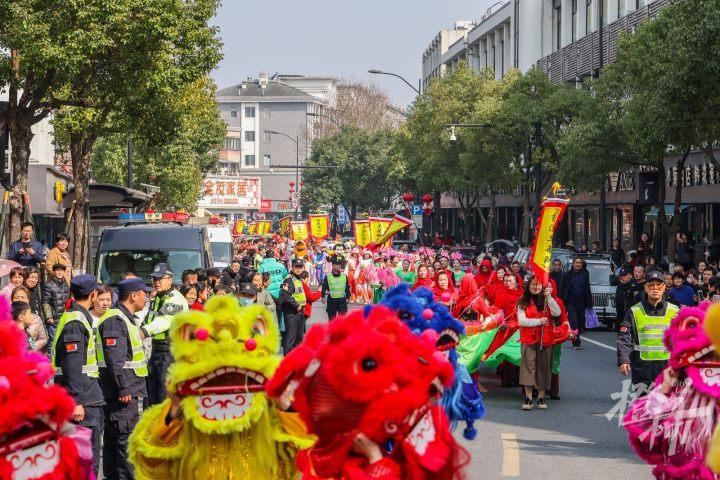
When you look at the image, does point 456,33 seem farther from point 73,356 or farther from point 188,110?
point 73,356

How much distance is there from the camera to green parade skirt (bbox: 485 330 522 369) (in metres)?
16.0

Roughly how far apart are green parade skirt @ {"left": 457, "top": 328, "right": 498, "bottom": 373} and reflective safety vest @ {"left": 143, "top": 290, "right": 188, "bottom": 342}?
4.05 metres

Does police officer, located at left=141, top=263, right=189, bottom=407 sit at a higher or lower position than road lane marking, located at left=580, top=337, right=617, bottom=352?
higher

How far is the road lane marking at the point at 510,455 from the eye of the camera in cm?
1077

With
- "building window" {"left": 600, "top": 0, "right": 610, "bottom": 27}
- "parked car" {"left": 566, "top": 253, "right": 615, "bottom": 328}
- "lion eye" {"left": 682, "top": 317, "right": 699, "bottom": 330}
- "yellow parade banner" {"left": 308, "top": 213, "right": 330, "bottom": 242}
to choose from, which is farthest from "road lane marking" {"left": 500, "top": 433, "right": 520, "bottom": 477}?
"building window" {"left": 600, "top": 0, "right": 610, "bottom": 27}

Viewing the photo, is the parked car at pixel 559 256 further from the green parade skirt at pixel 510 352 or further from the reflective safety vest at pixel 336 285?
the green parade skirt at pixel 510 352

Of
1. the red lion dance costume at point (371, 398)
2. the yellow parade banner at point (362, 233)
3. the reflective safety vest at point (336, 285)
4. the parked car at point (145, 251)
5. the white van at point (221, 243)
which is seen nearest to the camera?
the red lion dance costume at point (371, 398)

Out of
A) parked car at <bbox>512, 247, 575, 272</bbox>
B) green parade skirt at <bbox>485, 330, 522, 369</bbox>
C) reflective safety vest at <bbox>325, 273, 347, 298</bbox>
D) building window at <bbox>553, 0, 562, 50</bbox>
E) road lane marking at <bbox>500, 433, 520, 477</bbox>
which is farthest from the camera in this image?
building window at <bbox>553, 0, 562, 50</bbox>

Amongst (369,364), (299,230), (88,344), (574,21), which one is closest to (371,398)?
(369,364)

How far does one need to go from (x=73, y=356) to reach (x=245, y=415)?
9.12 feet

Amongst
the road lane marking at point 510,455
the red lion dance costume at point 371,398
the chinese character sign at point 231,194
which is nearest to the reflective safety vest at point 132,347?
the road lane marking at point 510,455

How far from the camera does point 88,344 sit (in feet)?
30.1

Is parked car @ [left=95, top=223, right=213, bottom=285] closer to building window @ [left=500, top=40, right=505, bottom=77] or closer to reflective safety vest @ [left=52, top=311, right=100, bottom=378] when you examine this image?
reflective safety vest @ [left=52, top=311, right=100, bottom=378]

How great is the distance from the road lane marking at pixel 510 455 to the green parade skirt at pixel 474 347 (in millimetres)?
2336
